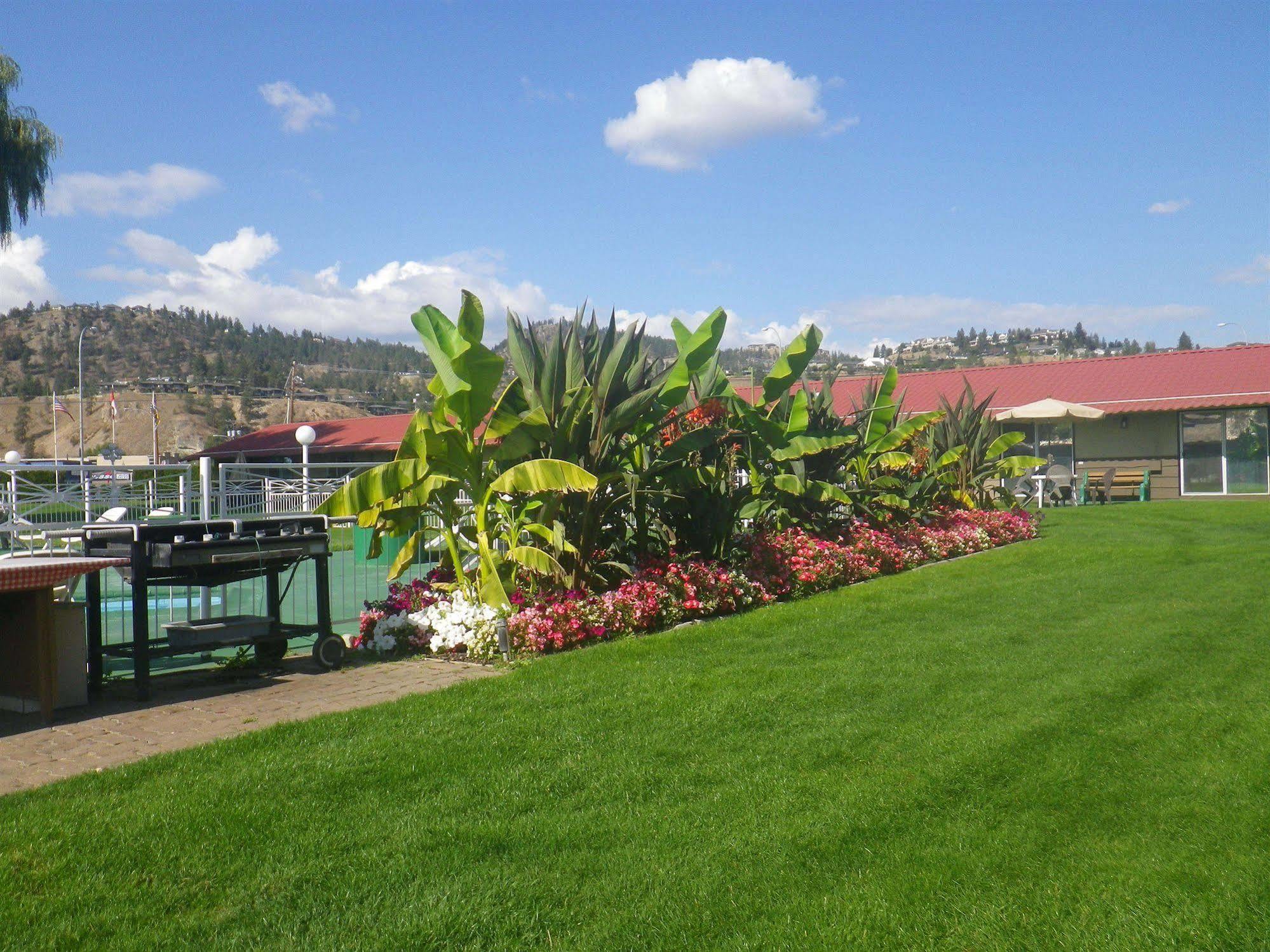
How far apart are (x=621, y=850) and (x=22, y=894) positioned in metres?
2.09

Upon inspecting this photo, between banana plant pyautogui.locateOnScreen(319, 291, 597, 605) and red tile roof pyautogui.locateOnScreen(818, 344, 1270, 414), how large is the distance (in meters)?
16.9

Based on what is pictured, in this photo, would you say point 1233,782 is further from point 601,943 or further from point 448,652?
point 448,652

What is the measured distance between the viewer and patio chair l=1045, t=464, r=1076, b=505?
24000 mm

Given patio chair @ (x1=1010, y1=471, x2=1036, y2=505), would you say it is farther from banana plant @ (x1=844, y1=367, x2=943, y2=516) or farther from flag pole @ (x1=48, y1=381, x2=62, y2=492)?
flag pole @ (x1=48, y1=381, x2=62, y2=492)

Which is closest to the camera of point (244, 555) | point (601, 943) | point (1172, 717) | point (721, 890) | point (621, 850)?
point (601, 943)

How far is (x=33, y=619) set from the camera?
6102mm

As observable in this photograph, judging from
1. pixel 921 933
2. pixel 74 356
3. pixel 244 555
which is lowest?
pixel 921 933

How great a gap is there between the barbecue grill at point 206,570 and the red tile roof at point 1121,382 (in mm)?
14931

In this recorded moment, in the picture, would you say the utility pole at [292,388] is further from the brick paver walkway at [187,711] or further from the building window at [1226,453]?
the brick paver walkway at [187,711]

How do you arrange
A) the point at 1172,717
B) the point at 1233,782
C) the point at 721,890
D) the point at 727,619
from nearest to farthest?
1. the point at 721,890
2. the point at 1233,782
3. the point at 1172,717
4. the point at 727,619

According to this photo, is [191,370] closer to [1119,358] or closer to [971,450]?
[1119,358]

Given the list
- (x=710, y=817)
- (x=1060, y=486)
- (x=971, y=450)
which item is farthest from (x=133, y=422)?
(x=710, y=817)

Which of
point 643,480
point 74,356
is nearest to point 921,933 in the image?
point 643,480

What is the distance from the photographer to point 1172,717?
5910 millimetres
